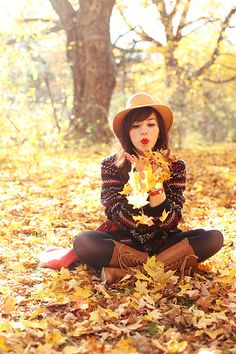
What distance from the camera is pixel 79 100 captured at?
1248 centimetres

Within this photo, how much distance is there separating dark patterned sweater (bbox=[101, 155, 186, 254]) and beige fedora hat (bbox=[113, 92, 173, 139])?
0.31m

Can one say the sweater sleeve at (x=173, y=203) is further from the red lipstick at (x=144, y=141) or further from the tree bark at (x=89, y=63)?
the tree bark at (x=89, y=63)

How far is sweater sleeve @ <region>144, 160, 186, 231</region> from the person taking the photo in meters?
3.21

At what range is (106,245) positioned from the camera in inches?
131

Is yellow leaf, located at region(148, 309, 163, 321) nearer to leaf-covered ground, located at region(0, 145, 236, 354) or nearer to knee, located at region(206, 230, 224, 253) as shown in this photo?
leaf-covered ground, located at region(0, 145, 236, 354)

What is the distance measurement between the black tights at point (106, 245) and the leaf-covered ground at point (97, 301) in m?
0.14

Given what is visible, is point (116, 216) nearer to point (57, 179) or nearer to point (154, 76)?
point (57, 179)

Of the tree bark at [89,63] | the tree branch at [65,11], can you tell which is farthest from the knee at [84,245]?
the tree branch at [65,11]

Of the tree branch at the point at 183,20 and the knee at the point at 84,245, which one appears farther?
the tree branch at the point at 183,20

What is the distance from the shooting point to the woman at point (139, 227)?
3309 millimetres

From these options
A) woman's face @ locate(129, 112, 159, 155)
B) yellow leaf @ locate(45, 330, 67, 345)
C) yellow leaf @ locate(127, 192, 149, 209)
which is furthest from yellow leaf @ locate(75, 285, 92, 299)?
woman's face @ locate(129, 112, 159, 155)

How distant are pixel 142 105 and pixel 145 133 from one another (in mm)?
198

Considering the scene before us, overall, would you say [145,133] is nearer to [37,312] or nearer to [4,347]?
[37,312]

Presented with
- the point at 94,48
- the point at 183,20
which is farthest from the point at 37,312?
the point at 183,20
